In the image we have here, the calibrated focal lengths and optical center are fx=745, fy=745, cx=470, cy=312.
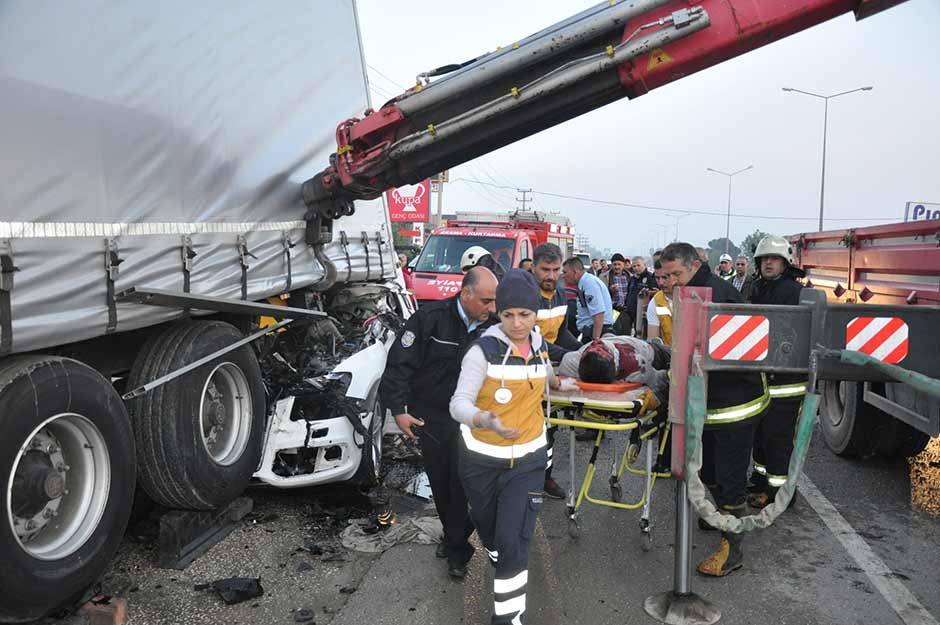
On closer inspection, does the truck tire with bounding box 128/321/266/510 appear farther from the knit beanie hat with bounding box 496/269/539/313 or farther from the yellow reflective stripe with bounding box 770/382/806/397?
the yellow reflective stripe with bounding box 770/382/806/397

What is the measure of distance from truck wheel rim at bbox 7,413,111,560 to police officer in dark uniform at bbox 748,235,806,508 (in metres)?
3.65

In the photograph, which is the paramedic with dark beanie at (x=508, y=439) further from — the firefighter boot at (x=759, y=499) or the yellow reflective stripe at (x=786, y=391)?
the firefighter boot at (x=759, y=499)

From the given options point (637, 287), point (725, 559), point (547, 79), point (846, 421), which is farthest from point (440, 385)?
point (637, 287)

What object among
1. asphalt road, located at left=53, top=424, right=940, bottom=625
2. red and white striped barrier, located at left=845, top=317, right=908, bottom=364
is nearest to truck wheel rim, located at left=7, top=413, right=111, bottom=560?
asphalt road, located at left=53, top=424, right=940, bottom=625

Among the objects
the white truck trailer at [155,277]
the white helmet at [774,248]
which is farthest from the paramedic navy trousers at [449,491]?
the white helmet at [774,248]

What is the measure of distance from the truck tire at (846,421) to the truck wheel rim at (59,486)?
5.14 meters

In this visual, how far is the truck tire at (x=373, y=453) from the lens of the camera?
196 inches

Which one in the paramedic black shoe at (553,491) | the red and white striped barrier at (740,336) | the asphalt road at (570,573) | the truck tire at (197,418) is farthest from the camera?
the paramedic black shoe at (553,491)

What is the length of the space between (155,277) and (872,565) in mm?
4191

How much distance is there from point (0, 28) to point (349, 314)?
450cm

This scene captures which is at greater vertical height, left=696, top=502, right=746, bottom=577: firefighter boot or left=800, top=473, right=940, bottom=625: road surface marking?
left=696, top=502, right=746, bottom=577: firefighter boot

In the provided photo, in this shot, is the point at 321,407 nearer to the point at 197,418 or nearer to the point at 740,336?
the point at 197,418

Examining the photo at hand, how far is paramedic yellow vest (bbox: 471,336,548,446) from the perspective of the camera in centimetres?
319

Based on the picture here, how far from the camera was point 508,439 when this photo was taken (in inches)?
123
